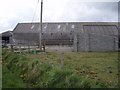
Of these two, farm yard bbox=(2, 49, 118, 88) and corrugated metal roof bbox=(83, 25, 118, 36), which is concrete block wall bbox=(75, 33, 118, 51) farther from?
farm yard bbox=(2, 49, 118, 88)

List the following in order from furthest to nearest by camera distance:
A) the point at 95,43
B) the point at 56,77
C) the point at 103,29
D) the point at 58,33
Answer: the point at 58,33, the point at 103,29, the point at 95,43, the point at 56,77

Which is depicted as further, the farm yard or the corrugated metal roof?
the corrugated metal roof

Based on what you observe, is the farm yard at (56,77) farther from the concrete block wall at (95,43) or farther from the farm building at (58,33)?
the farm building at (58,33)

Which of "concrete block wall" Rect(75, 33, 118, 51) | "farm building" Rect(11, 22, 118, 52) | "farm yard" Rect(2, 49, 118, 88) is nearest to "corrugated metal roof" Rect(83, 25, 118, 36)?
"farm building" Rect(11, 22, 118, 52)

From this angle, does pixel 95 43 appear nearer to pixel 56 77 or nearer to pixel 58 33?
pixel 58 33

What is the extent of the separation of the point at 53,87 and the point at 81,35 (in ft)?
74.9

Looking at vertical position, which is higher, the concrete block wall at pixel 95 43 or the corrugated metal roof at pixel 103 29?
the corrugated metal roof at pixel 103 29

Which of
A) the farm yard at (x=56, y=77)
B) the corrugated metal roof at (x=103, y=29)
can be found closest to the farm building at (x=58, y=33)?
the corrugated metal roof at (x=103, y=29)

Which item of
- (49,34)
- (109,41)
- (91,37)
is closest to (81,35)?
(91,37)

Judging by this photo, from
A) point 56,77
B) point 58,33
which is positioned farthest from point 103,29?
point 56,77

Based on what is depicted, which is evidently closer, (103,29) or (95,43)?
(95,43)

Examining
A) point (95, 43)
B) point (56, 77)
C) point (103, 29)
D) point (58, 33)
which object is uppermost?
point (103, 29)

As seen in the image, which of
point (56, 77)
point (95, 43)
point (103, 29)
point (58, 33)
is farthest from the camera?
point (58, 33)

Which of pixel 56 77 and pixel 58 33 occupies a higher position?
pixel 58 33
